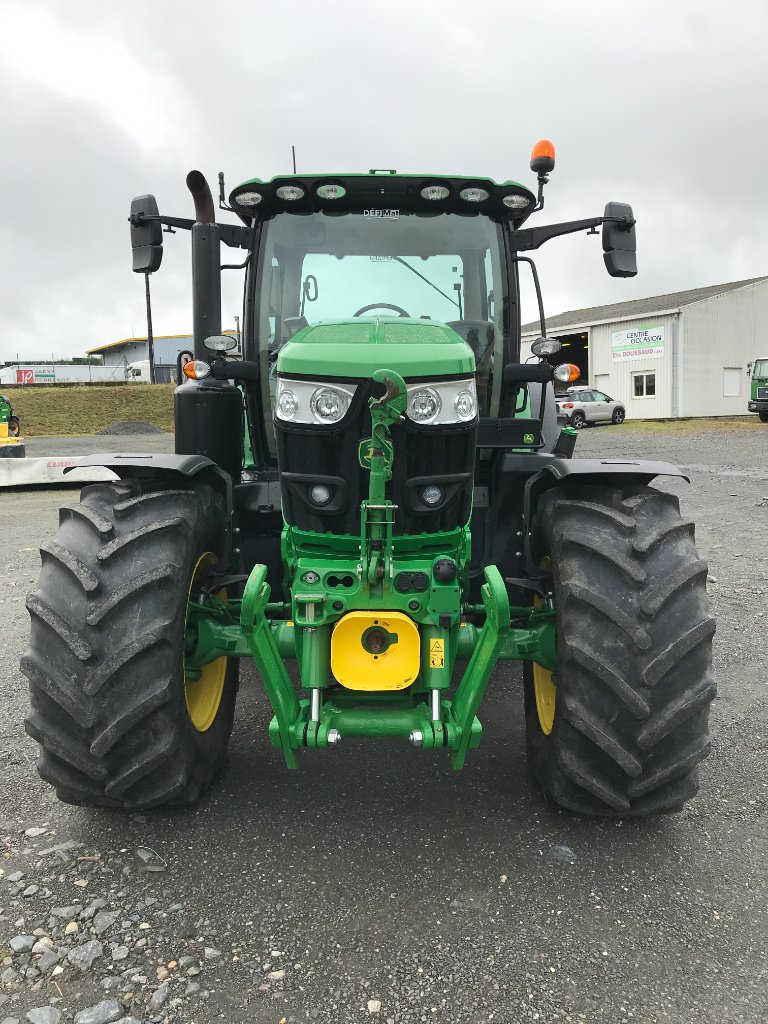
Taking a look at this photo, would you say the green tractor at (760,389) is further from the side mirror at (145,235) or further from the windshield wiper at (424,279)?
the side mirror at (145,235)

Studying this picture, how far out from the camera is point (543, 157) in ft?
12.0

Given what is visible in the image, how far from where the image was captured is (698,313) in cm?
3241

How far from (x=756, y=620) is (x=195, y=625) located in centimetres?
409

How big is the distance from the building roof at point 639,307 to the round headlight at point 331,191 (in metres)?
31.8

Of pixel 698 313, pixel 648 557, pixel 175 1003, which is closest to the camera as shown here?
pixel 175 1003

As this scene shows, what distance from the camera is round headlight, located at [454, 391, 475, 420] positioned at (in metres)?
2.73

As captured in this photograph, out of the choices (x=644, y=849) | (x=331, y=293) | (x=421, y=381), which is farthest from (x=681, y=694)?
(x=331, y=293)

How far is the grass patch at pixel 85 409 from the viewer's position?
32781 mm

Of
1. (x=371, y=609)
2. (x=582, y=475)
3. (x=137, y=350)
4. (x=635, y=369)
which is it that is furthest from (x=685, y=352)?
(x=137, y=350)

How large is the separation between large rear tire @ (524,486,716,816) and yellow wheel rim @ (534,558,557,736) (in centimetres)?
30

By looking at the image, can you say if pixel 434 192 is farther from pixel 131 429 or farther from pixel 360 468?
pixel 131 429

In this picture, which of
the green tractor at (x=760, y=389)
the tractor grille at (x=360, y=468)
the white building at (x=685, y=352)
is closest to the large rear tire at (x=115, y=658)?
the tractor grille at (x=360, y=468)

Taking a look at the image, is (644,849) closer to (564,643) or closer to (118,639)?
(564,643)

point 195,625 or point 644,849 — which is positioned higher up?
point 195,625
